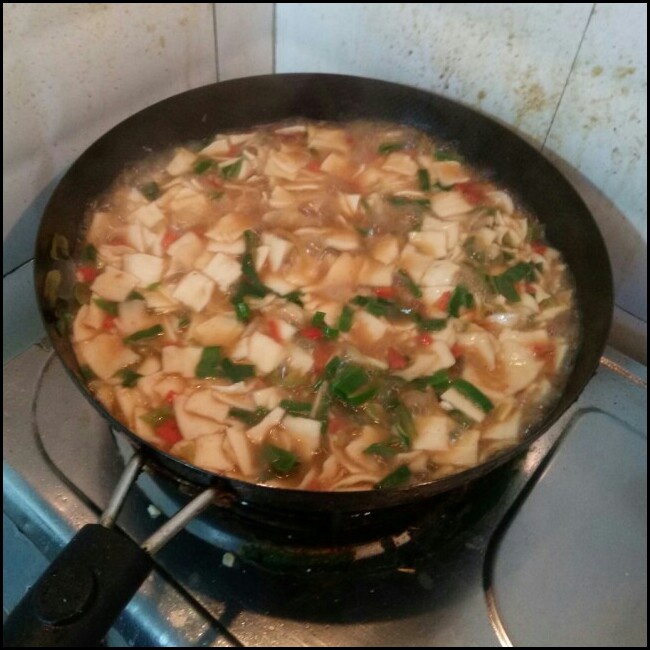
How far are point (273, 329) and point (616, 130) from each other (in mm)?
715

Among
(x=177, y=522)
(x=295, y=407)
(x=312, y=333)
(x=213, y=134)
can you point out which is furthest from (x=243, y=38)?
(x=177, y=522)

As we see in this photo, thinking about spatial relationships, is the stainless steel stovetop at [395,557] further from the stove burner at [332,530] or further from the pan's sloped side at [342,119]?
the pan's sloped side at [342,119]

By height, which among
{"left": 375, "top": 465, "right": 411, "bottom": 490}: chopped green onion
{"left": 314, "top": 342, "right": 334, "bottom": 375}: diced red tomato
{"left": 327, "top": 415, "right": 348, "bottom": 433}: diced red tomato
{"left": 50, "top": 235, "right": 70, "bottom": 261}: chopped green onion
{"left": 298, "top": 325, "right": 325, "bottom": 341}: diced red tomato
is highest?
{"left": 50, "top": 235, "right": 70, "bottom": 261}: chopped green onion

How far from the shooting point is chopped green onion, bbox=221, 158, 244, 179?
1.37 meters

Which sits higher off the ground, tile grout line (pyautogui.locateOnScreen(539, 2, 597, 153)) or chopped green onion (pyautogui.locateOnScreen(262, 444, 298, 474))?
tile grout line (pyautogui.locateOnScreen(539, 2, 597, 153))

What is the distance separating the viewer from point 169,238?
4.10ft

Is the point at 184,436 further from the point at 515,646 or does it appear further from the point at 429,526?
the point at 515,646

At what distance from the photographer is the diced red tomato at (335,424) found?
998 mm

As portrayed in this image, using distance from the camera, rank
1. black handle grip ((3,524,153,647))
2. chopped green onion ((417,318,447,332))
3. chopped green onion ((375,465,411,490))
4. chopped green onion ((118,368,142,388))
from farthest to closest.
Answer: chopped green onion ((417,318,447,332)), chopped green onion ((118,368,142,388)), chopped green onion ((375,465,411,490)), black handle grip ((3,524,153,647))

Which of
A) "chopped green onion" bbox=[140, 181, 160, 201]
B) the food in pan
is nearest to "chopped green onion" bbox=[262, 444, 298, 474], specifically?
the food in pan

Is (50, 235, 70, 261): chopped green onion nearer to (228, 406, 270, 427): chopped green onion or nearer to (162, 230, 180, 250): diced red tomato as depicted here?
(162, 230, 180, 250): diced red tomato

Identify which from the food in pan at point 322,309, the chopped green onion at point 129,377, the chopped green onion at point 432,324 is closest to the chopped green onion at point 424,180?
the food in pan at point 322,309

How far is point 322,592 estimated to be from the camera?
968mm

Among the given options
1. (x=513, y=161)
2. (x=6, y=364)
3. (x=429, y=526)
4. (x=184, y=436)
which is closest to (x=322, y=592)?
(x=429, y=526)
